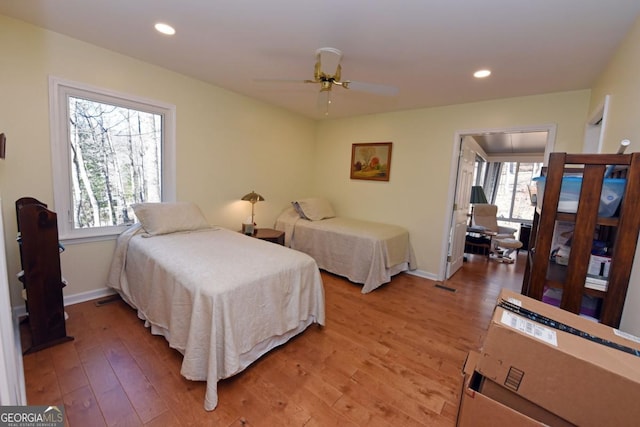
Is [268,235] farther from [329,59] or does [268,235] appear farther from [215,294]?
[329,59]

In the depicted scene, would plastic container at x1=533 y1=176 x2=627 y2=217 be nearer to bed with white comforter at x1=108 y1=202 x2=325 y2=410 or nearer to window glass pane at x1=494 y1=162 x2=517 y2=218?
bed with white comforter at x1=108 y1=202 x2=325 y2=410

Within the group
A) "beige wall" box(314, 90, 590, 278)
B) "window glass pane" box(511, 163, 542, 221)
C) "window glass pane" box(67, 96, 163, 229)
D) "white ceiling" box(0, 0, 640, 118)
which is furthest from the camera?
"window glass pane" box(511, 163, 542, 221)

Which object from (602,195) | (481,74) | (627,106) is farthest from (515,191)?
(602,195)

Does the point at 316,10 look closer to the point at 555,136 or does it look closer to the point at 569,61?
the point at 569,61

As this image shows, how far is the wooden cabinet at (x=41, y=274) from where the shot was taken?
5.87 feet

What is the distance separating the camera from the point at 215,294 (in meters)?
1.54

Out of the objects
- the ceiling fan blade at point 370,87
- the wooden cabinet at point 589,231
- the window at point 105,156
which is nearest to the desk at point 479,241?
the ceiling fan blade at point 370,87

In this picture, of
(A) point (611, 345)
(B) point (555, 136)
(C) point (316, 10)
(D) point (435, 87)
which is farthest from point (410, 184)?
(A) point (611, 345)

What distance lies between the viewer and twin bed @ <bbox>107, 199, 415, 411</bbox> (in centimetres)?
157

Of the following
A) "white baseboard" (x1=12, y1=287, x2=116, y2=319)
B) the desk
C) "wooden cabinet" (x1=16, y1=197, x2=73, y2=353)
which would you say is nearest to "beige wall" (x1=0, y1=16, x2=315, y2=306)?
"white baseboard" (x1=12, y1=287, x2=116, y2=319)

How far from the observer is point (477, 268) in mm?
4336

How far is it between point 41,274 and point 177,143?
1680 millimetres

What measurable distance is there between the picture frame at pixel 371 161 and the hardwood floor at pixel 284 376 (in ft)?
7.08

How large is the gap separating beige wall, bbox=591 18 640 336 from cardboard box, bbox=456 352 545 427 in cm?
77
